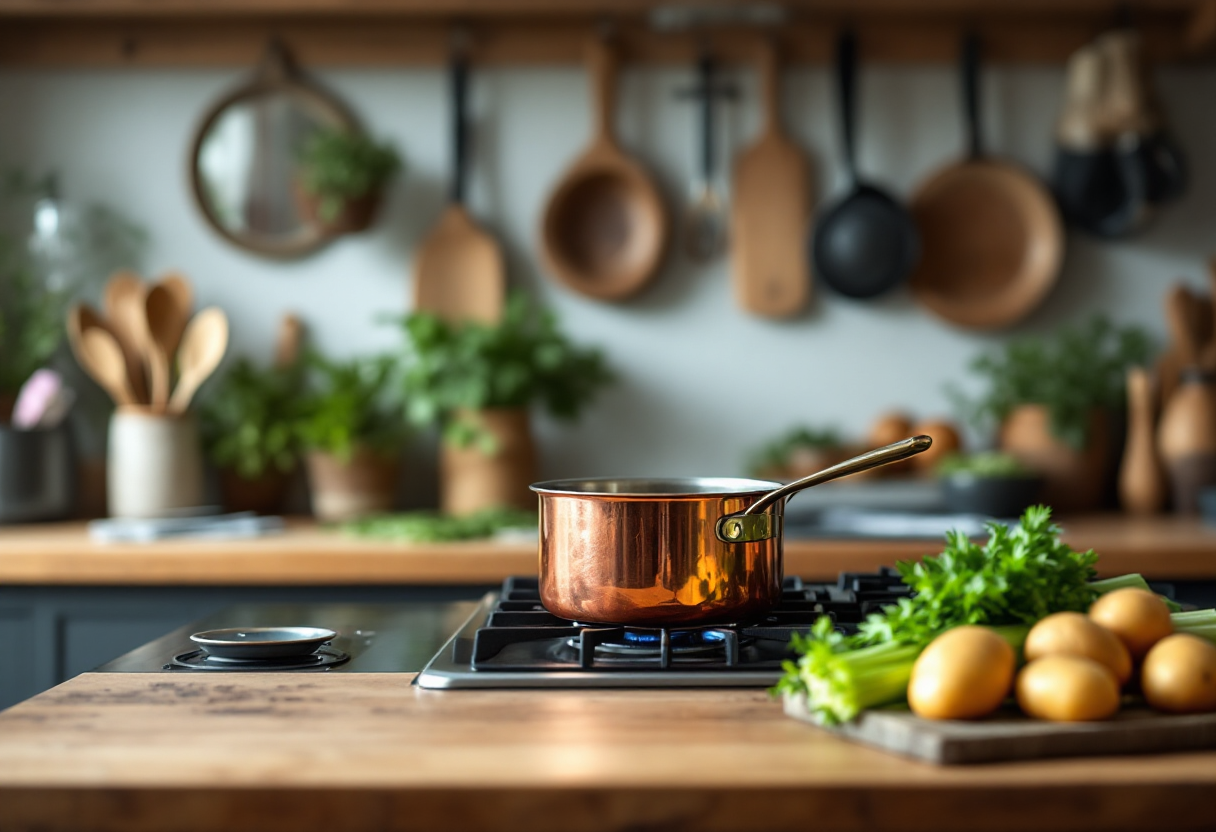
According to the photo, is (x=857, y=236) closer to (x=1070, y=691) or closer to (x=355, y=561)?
(x=355, y=561)

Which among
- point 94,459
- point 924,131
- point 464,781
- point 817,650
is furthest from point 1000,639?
point 94,459

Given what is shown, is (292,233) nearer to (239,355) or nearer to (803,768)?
(239,355)

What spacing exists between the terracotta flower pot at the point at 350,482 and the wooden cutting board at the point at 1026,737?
1667 millimetres

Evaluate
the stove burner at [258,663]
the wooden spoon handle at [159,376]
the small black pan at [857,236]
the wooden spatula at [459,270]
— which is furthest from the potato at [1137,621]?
the wooden spoon handle at [159,376]

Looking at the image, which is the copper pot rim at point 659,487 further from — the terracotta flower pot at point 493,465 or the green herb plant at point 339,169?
the green herb plant at point 339,169

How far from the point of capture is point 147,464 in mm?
2166

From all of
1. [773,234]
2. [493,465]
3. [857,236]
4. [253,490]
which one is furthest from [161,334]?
[857,236]

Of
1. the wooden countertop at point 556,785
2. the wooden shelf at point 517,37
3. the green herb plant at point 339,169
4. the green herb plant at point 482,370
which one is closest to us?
the wooden countertop at point 556,785

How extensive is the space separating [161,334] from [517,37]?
0.95 metres

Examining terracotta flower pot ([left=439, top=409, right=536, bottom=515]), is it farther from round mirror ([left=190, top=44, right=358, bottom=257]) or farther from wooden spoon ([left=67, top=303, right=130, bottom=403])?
wooden spoon ([left=67, top=303, right=130, bottom=403])

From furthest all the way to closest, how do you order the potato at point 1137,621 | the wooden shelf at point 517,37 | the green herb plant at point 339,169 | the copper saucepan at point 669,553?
the wooden shelf at point 517,37
the green herb plant at point 339,169
the copper saucepan at point 669,553
the potato at point 1137,621

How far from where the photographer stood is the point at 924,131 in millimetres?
2412

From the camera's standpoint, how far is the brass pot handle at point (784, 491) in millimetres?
817

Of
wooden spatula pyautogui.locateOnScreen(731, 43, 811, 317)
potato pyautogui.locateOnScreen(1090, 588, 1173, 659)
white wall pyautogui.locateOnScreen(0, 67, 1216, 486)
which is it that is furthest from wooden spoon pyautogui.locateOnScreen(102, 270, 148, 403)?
potato pyautogui.locateOnScreen(1090, 588, 1173, 659)
